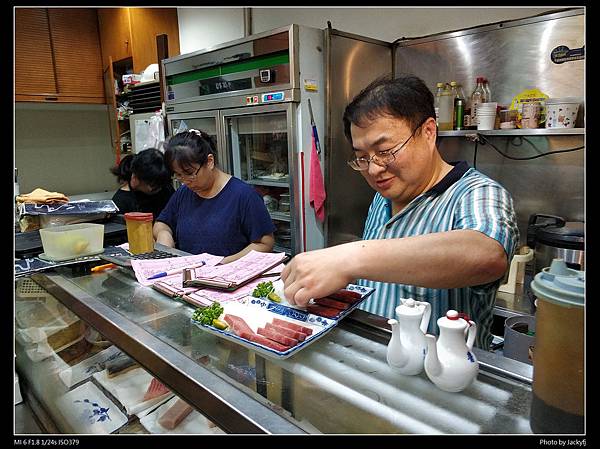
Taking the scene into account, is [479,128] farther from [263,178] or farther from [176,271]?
[176,271]

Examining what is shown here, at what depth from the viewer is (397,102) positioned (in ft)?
3.87

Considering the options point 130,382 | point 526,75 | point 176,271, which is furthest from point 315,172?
point 130,382

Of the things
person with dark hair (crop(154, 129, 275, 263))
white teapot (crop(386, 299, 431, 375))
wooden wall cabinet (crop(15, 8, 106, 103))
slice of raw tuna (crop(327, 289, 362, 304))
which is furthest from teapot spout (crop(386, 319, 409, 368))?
wooden wall cabinet (crop(15, 8, 106, 103))

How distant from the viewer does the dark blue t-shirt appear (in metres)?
2.26

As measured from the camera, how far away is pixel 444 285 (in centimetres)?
94

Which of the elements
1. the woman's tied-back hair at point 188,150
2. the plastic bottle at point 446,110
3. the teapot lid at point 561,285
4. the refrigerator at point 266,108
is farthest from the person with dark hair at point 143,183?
the teapot lid at point 561,285

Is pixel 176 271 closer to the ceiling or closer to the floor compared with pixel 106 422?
closer to the ceiling

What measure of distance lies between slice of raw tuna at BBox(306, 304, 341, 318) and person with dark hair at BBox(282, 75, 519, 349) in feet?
0.17

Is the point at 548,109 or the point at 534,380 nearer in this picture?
the point at 534,380

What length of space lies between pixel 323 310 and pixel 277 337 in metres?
0.16

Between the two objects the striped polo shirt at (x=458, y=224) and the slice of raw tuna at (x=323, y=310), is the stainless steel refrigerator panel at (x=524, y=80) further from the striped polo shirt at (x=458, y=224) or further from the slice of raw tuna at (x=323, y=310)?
the slice of raw tuna at (x=323, y=310)

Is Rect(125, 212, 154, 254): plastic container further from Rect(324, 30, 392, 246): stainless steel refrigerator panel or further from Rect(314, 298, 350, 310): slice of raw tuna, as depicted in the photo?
Rect(324, 30, 392, 246): stainless steel refrigerator panel

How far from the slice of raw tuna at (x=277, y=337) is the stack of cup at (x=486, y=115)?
2055 mm

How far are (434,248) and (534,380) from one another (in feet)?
1.13
